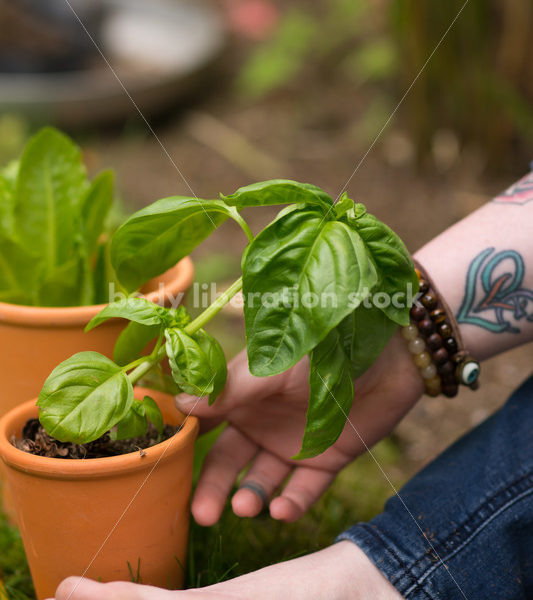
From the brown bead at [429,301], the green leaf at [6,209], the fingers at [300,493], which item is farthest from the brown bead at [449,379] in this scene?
the green leaf at [6,209]

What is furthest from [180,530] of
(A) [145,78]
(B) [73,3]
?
(B) [73,3]

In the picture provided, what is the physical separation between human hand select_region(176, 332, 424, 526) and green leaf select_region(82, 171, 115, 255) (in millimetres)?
317

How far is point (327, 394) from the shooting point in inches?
28.3

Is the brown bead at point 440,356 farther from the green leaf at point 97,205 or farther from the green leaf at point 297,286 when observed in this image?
the green leaf at point 97,205

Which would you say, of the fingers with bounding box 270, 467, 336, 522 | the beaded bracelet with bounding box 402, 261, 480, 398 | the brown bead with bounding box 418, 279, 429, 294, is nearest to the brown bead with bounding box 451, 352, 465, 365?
the beaded bracelet with bounding box 402, 261, 480, 398

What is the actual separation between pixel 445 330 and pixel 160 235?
15.7 inches

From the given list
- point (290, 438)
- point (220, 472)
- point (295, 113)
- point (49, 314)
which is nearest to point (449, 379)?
point (290, 438)

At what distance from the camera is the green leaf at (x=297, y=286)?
0.67m

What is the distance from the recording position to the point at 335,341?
0.73 metres

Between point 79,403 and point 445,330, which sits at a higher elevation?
point 79,403

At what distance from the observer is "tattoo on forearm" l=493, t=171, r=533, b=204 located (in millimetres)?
1030

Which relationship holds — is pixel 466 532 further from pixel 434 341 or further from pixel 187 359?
pixel 187 359

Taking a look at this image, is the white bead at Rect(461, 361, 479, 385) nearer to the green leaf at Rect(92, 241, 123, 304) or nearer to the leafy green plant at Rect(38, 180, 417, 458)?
the leafy green plant at Rect(38, 180, 417, 458)

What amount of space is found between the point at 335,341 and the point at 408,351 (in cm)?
27
